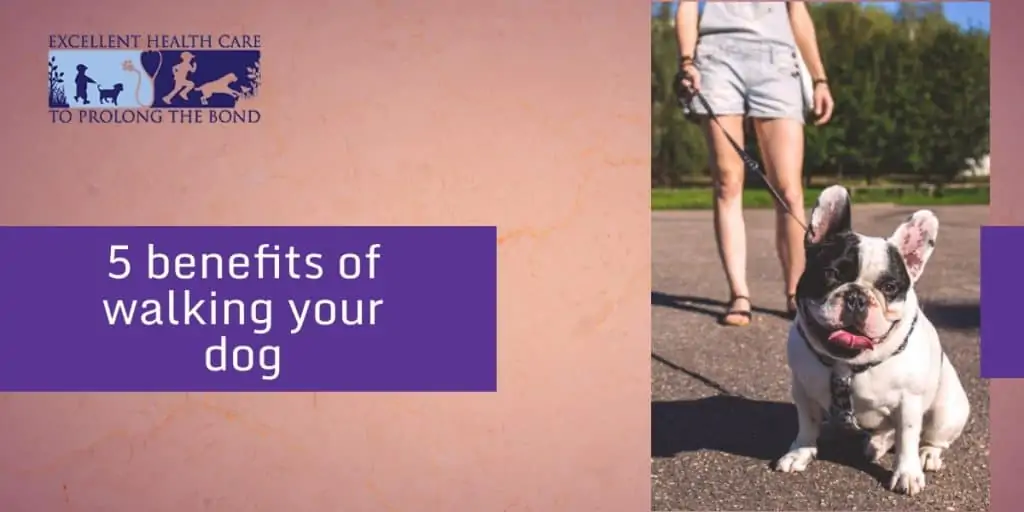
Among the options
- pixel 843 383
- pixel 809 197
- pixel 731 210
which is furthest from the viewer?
pixel 731 210

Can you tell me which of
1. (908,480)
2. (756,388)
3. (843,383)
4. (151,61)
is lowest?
(908,480)

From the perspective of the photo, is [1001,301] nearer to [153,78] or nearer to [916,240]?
[916,240]

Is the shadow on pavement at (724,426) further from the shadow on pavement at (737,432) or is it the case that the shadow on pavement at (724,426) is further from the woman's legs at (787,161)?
the woman's legs at (787,161)

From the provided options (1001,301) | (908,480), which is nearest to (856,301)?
(1001,301)

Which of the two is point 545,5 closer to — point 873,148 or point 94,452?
point 94,452

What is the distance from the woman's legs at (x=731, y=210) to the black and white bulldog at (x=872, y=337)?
850mm

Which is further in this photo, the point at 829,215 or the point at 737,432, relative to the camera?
the point at 737,432

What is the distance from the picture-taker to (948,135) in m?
5.48

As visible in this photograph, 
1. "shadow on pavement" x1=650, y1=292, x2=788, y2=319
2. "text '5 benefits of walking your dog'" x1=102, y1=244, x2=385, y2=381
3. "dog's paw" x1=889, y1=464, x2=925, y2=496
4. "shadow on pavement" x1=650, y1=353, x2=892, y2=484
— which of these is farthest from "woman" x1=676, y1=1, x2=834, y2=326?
"text '5 benefits of walking your dog'" x1=102, y1=244, x2=385, y2=381

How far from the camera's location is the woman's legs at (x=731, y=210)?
13.4 ft

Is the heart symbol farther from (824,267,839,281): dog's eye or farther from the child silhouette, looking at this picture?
(824,267,839,281): dog's eye

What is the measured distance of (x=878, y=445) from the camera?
325cm

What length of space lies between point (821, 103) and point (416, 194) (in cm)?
161

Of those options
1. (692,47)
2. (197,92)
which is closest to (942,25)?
(692,47)
